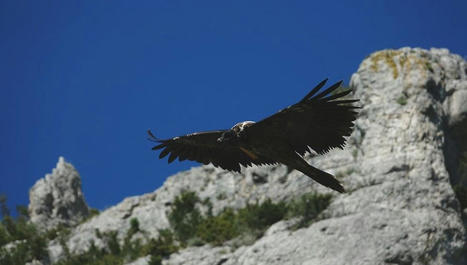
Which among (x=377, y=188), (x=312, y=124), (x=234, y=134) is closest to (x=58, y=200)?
(x=377, y=188)

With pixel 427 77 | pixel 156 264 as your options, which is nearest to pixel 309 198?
pixel 156 264

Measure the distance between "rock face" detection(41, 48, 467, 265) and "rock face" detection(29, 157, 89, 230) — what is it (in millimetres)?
4671

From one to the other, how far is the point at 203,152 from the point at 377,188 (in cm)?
858

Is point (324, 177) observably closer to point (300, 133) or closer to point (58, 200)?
point (300, 133)

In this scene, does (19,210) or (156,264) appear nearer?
(156,264)

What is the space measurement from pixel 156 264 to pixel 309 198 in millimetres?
5412

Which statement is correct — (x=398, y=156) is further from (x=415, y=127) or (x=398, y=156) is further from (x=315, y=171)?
(x=315, y=171)

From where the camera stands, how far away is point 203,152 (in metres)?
13.6

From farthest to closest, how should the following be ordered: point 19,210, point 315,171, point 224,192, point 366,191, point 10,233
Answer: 1. point 19,210
2. point 10,233
3. point 224,192
4. point 366,191
5. point 315,171

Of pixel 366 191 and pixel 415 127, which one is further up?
pixel 415 127

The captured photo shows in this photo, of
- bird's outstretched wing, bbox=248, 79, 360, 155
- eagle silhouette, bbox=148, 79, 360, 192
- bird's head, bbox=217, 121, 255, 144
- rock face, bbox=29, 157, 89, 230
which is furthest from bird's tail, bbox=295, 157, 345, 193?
rock face, bbox=29, 157, 89, 230

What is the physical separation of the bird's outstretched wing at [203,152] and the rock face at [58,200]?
19.9 meters

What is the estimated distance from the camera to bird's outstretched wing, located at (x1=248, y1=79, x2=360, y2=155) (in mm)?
10766

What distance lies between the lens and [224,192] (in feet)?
88.4
